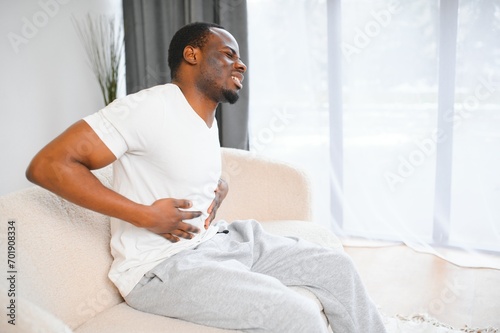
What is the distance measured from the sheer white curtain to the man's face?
1091mm

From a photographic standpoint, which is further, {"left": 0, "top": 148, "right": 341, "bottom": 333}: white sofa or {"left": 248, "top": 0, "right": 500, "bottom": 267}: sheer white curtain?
{"left": 248, "top": 0, "right": 500, "bottom": 267}: sheer white curtain

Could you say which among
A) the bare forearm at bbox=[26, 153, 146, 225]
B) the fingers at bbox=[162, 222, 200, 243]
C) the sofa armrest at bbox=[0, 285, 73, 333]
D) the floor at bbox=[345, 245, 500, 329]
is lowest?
the floor at bbox=[345, 245, 500, 329]

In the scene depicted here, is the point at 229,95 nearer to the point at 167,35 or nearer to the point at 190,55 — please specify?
the point at 190,55

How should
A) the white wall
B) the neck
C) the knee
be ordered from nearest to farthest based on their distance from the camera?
the knee, the neck, the white wall

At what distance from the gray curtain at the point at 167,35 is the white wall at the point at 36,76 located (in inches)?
10.2

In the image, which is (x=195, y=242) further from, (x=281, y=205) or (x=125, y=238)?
(x=281, y=205)

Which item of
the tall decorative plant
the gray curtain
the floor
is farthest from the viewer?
the tall decorative plant

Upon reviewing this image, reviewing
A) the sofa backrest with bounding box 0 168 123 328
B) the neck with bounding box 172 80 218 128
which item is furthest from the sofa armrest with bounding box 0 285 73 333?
the neck with bounding box 172 80 218 128

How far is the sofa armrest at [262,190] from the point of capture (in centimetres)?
193

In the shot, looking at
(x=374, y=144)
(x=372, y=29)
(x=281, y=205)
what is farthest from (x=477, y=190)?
(x=281, y=205)

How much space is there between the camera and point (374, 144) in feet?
9.82

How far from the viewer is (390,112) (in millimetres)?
2908

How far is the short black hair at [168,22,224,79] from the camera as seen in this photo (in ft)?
5.05

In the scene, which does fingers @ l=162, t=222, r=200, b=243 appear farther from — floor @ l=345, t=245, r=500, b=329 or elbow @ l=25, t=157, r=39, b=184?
floor @ l=345, t=245, r=500, b=329
